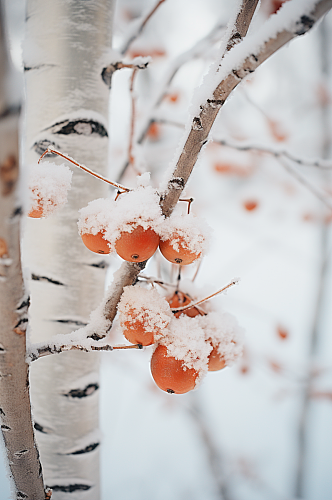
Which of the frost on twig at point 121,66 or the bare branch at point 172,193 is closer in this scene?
the bare branch at point 172,193

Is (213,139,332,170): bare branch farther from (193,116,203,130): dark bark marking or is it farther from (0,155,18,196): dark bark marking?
(0,155,18,196): dark bark marking

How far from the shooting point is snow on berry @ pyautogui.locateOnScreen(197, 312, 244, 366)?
1.00ft

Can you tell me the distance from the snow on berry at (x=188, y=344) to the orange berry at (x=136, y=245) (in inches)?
3.3

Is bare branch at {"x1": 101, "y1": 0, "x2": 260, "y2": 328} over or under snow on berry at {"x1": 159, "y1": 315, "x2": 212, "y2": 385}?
over

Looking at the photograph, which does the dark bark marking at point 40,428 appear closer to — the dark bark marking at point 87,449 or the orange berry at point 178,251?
the dark bark marking at point 87,449

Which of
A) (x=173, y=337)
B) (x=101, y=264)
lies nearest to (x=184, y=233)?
(x=173, y=337)

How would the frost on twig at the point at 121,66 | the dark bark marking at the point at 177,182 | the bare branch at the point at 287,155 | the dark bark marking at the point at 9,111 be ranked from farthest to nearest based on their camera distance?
1. the bare branch at the point at 287,155
2. the frost on twig at the point at 121,66
3. the dark bark marking at the point at 177,182
4. the dark bark marking at the point at 9,111

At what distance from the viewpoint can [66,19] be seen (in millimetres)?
390

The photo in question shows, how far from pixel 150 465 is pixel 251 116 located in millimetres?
2539

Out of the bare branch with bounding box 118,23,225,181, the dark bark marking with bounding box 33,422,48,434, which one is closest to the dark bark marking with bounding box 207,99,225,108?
the bare branch with bounding box 118,23,225,181

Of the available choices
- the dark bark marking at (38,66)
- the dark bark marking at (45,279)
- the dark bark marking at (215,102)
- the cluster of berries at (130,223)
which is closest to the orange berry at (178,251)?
the cluster of berries at (130,223)

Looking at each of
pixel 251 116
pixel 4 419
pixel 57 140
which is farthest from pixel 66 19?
pixel 251 116

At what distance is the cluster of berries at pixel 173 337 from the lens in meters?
0.26

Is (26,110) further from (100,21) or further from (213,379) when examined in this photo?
(213,379)
